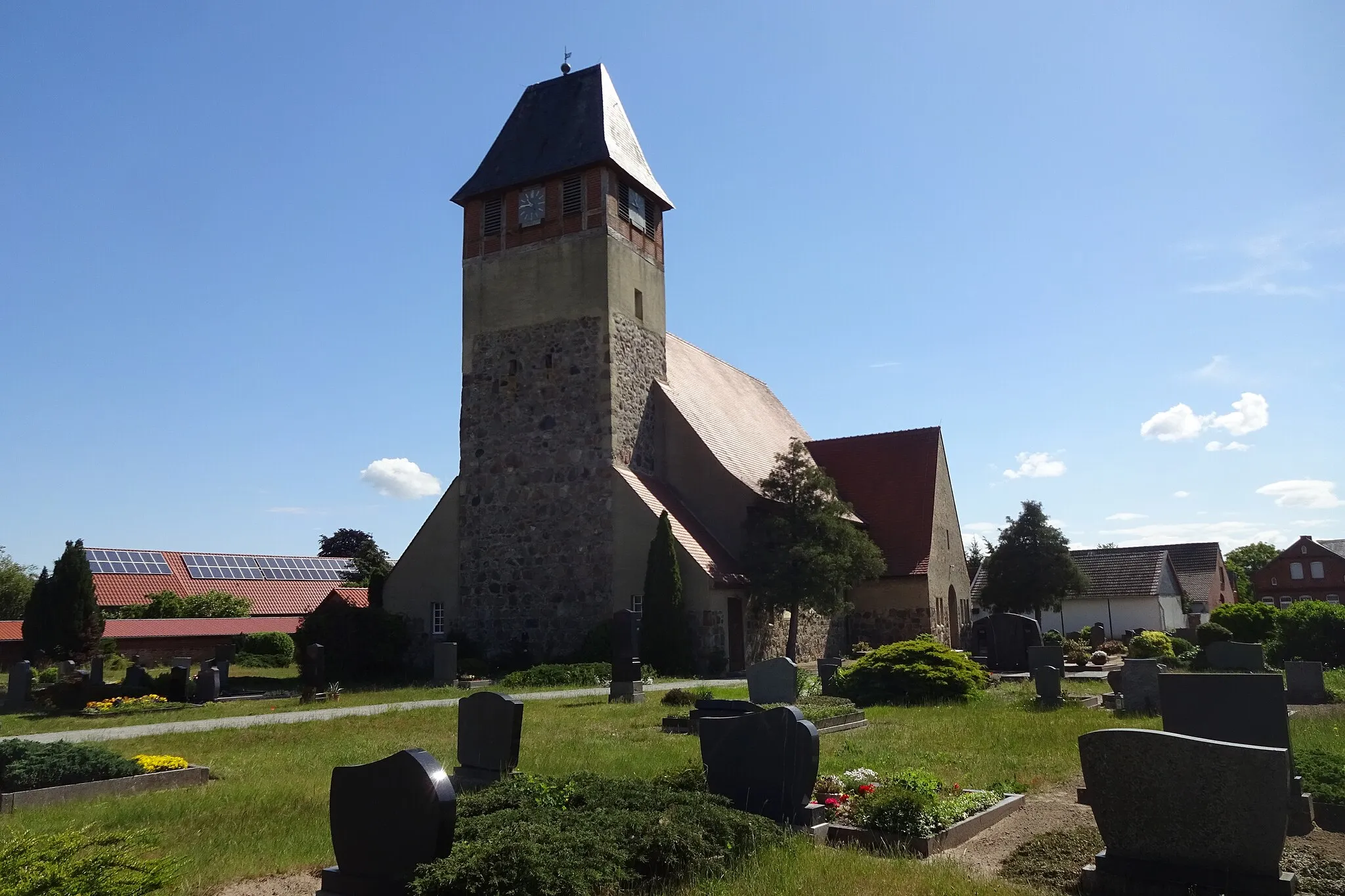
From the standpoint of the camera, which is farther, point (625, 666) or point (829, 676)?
point (829, 676)

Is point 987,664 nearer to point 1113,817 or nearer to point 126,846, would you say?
point 1113,817

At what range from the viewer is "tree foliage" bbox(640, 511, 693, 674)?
24641 mm

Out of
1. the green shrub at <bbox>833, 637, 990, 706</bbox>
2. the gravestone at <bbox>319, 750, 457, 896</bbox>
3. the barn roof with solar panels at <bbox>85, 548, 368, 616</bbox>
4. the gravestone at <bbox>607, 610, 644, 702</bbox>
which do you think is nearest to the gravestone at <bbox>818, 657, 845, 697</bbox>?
the green shrub at <bbox>833, 637, 990, 706</bbox>

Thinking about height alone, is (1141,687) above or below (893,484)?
below

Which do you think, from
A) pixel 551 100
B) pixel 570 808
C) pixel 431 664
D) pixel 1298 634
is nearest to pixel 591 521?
pixel 431 664

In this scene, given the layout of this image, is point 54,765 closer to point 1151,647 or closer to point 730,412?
point 1151,647

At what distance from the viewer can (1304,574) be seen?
68.4m

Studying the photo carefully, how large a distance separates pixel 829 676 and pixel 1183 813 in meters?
13.8

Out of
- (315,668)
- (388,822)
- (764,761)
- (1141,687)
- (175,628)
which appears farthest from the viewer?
(175,628)

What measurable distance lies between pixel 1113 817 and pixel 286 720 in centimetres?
1355

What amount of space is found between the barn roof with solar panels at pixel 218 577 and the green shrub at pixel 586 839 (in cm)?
3950

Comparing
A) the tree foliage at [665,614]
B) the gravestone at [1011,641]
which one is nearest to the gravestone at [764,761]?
the tree foliage at [665,614]

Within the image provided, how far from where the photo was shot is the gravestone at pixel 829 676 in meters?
18.6

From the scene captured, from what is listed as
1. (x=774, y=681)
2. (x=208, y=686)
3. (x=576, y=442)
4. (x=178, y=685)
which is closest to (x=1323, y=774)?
(x=774, y=681)
